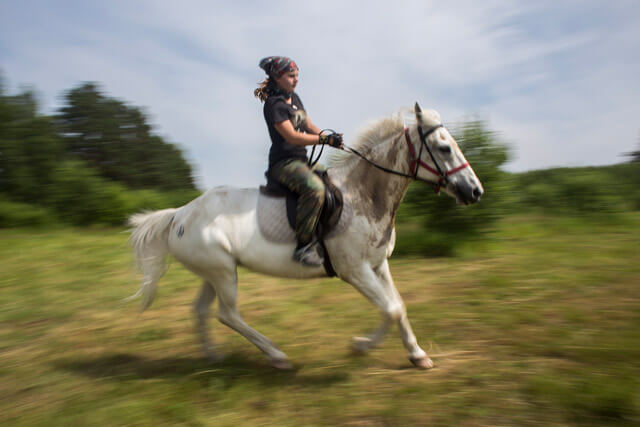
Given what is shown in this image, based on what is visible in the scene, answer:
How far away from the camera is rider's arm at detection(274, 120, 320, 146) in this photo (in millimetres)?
3586

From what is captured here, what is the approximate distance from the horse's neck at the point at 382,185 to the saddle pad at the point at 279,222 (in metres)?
0.13

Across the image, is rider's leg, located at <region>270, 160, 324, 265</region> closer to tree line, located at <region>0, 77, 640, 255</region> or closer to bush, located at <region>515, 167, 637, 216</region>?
tree line, located at <region>0, 77, 640, 255</region>

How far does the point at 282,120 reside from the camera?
360 cm

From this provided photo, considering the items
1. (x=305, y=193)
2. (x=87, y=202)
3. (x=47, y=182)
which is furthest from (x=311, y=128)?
(x=47, y=182)

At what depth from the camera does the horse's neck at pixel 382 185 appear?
12.2ft

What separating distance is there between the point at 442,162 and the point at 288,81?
63.3 inches

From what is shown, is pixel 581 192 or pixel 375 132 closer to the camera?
pixel 375 132

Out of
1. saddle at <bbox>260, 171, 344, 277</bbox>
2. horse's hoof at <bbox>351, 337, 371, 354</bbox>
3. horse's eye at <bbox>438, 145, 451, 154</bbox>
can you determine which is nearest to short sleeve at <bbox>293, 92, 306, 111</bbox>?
saddle at <bbox>260, 171, 344, 277</bbox>

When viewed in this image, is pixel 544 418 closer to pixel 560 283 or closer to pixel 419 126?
pixel 419 126

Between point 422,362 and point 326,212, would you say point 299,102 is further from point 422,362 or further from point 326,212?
point 422,362

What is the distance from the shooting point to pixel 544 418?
2.77 m

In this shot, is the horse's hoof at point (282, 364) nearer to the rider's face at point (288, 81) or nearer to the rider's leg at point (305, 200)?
the rider's leg at point (305, 200)

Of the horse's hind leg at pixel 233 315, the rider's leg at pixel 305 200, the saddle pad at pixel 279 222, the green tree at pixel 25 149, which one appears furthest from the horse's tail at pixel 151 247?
the green tree at pixel 25 149

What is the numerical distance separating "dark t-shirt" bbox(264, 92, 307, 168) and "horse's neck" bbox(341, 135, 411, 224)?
594 mm
